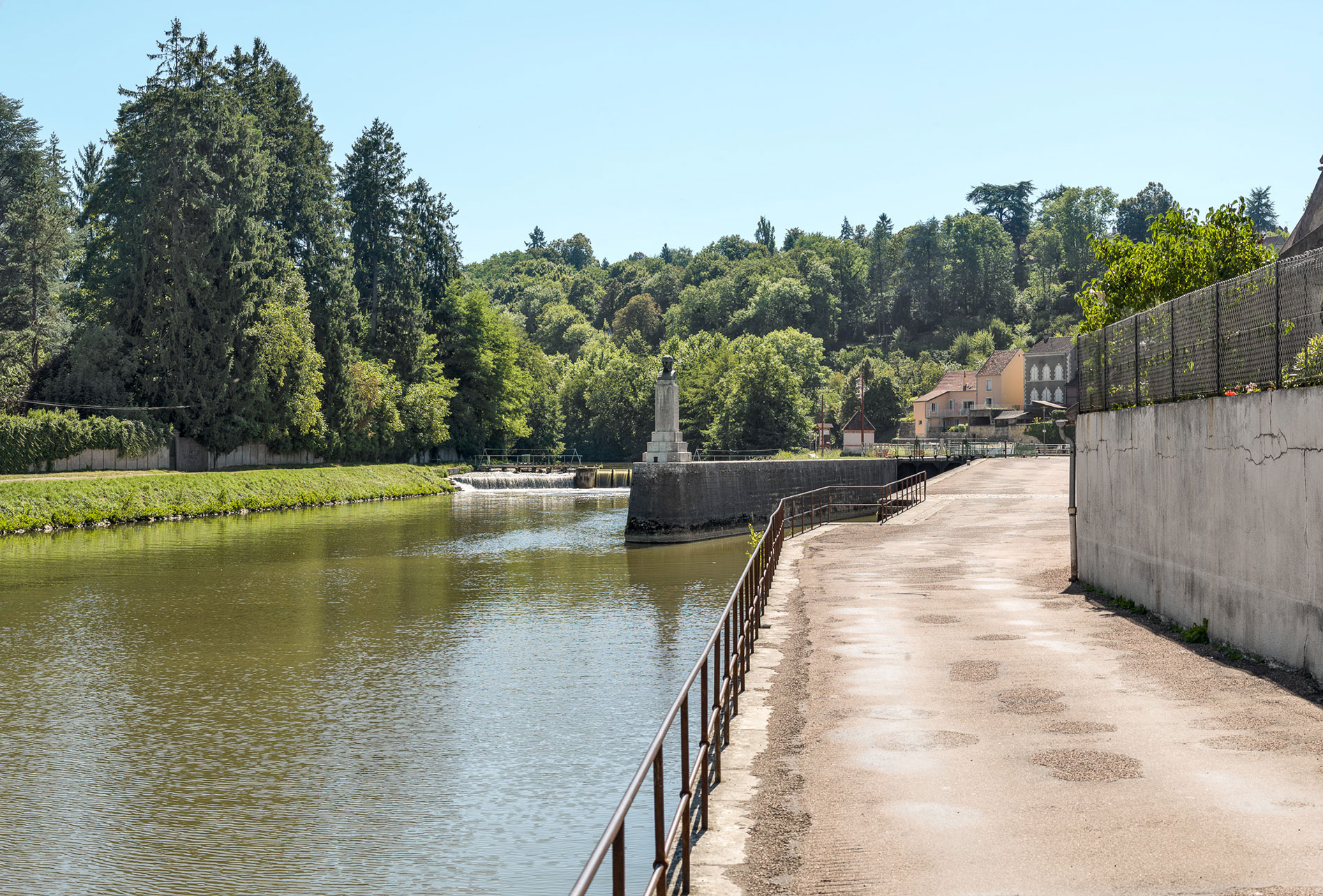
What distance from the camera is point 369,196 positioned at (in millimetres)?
82750

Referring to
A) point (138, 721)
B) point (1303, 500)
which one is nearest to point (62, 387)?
point (138, 721)

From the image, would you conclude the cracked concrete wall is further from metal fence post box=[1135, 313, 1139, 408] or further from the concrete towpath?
the concrete towpath

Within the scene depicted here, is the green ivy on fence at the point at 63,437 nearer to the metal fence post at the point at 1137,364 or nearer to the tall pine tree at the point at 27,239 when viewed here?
the tall pine tree at the point at 27,239

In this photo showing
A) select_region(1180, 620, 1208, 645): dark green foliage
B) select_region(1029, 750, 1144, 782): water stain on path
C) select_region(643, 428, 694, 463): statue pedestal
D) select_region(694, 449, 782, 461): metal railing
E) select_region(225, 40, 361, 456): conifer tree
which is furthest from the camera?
select_region(694, 449, 782, 461): metal railing

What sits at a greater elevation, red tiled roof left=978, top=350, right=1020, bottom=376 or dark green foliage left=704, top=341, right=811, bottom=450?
red tiled roof left=978, top=350, right=1020, bottom=376

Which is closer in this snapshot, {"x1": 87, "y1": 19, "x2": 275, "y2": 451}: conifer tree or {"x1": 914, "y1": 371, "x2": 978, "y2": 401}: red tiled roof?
{"x1": 87, "y1": 19, "x2": 275, "y2": 451}: conifer tree

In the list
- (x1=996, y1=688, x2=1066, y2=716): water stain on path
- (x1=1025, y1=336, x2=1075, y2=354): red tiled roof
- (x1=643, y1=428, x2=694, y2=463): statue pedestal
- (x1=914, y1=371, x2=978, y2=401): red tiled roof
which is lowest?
(x1=996, y1=688, x2=1066, y2=716): water stain on path

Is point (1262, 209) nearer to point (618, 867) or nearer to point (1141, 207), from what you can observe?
point (1141, 207)

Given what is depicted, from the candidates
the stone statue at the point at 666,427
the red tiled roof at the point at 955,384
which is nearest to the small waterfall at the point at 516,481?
the stone statue at the point at 666,427

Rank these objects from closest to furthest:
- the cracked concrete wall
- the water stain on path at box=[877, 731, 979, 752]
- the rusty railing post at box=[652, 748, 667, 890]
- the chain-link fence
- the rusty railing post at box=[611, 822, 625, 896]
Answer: the rusty railing post at box=[611, 822, 625, 896] → the rusty railing post at box=[652, 748, 667, 890] → the water stain on path at box=[877, 731, 979, 752] → the cracked concrete wall → the chain-link fence

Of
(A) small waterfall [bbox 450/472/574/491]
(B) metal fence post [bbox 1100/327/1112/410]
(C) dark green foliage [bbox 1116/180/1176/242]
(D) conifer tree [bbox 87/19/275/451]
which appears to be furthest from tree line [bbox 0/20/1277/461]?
(C) dark green foliage [bbox 1116/180/1176/242]

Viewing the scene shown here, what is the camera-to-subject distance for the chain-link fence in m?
11.2

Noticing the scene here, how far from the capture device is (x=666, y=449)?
42750 mm

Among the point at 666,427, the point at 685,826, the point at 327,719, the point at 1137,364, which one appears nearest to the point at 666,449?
the point at 666,427
